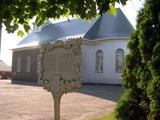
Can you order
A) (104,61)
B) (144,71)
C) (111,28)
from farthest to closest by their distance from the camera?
1. (111,28)
2. (104,61)
3. (144,71)

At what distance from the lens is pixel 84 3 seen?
466cm

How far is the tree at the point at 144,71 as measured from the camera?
7543mm

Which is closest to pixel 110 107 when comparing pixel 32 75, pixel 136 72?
pixel 136 72

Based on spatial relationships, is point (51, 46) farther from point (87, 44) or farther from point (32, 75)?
point (32, 75)

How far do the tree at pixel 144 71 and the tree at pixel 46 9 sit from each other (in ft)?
9.75

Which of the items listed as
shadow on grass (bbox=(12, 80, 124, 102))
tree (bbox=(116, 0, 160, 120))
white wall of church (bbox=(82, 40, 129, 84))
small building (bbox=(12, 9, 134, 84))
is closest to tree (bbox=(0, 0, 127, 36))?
tree (bbox=(116, 0, 160, 120))

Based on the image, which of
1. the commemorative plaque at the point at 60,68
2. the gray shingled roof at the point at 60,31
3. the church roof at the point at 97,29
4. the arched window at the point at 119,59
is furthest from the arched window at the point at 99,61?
the commemorative plaque at the point at 60,68

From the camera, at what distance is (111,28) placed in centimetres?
3794

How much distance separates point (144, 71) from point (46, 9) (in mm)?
3986

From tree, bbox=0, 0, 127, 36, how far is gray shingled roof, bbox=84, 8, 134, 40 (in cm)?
3154

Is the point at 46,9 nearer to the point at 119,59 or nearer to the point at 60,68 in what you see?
A: the point at 60,68

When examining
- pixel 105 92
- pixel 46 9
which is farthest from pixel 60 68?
pixel 105 92

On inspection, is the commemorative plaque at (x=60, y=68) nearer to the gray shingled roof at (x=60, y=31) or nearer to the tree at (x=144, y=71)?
the tree at (x=144, y=71)

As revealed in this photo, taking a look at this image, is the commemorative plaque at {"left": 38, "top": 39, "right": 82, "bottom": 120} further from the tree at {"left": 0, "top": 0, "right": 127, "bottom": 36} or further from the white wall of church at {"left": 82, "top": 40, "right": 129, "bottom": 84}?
the white wall of church at {"left": 82, "top": 40, "right": 129, "bottom": 84}
